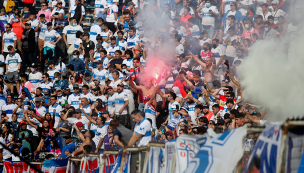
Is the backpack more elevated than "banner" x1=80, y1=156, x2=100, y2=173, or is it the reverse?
the backpack

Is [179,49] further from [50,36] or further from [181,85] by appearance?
[50,36]

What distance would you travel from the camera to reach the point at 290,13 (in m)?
10.3

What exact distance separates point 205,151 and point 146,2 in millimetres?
11295

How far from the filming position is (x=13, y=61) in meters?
14.2

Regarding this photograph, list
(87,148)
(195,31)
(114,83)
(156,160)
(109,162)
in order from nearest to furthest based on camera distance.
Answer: (156,160) → (109,162) → (87,148) → (114,83) → (195,31)

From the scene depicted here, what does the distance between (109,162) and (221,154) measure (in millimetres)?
3160

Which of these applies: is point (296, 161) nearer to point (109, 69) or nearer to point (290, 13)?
point (290, 13)

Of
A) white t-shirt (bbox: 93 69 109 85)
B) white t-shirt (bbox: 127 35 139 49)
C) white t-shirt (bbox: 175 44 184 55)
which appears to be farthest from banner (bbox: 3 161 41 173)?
white t-shirt (bbox: 175 44 184 55)

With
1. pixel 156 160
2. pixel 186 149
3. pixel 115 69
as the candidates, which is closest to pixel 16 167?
pixel 115 69

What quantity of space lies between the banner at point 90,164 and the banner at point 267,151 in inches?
151

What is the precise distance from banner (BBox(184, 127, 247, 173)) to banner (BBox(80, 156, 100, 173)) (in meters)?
3.27

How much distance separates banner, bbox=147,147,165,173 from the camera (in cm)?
480

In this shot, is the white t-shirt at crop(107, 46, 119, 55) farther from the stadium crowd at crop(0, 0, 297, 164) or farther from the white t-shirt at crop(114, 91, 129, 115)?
the white t-shirt at crop(114, 91, 129, 115)

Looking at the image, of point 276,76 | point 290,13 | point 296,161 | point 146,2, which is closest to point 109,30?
point 146,2
